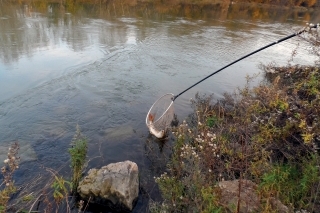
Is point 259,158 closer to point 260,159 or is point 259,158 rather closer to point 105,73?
point 260,159

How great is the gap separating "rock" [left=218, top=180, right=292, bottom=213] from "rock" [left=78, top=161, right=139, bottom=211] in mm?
1567

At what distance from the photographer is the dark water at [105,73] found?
20.2 ft

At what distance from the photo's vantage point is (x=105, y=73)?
1000 cm

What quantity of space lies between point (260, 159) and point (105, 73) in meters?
7.04

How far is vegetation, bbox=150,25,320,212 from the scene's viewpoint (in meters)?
3.63

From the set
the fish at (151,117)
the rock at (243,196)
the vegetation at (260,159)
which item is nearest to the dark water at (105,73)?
the fish at (151,117)

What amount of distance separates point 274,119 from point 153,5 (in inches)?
937

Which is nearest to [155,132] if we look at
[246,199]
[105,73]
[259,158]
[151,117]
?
Answer: [151,117]

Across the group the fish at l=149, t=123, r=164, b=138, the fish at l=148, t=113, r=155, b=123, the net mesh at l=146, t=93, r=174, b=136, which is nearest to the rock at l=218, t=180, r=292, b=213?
the fish at l=149, t=123, r=164, b=138

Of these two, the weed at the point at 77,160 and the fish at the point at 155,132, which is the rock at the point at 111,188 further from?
the fish at the point at 155,132

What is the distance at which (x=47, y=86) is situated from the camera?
8672mm

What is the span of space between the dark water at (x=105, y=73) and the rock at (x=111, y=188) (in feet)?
1.01

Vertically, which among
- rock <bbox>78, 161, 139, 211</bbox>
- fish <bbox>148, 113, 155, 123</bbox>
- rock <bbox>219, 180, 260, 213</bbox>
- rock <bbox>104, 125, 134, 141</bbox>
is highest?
rock <bbox>219, 180, 260, 213</bbox>

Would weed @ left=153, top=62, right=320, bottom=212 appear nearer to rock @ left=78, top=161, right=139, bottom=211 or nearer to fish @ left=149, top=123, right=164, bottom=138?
rock @ left=78, top=161, right=139, bottom=211
